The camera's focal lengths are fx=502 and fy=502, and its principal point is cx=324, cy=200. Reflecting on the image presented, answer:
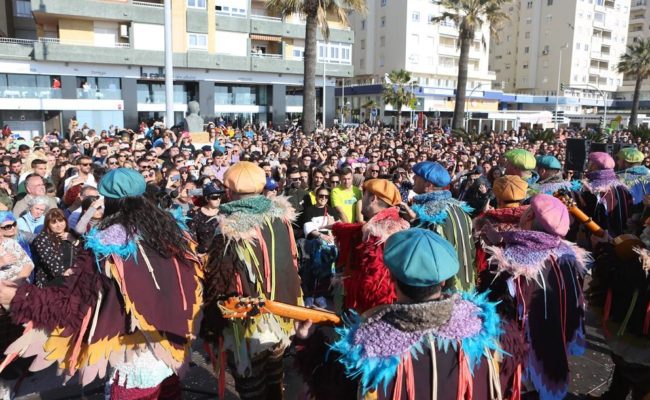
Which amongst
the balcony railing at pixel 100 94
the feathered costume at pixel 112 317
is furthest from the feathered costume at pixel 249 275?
the balcony railing at pixel 100 94

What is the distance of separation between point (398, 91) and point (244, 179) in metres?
47.3

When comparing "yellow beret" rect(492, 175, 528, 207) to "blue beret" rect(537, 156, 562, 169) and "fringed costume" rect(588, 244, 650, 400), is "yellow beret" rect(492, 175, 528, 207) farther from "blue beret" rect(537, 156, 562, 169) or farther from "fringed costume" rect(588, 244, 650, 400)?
"blue beret" rect(537, 156, 562, 169)

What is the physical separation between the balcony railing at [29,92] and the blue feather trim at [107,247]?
31998mm

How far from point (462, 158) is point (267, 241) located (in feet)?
32.7

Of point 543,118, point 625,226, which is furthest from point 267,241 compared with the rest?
point 543,118

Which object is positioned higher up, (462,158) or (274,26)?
(274,26)

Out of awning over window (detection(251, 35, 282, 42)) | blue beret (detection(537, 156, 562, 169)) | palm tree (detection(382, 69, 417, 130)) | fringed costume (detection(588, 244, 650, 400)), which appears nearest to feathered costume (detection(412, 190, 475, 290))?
fringed costume (detection(588, 244, 650, 400))

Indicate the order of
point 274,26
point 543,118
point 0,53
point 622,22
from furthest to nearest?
1. point 622,22
2. point 543,118
3. point 274,26
4. point 0,53

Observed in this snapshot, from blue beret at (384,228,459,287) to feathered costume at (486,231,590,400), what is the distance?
1.29 m

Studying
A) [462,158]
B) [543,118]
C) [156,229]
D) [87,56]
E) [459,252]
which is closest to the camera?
[156,229]

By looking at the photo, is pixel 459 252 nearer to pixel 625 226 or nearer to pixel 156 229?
pixel 156 229

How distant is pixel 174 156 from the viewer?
10.3 meters

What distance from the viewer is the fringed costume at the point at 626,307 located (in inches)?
128

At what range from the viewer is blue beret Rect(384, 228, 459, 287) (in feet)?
6.19
